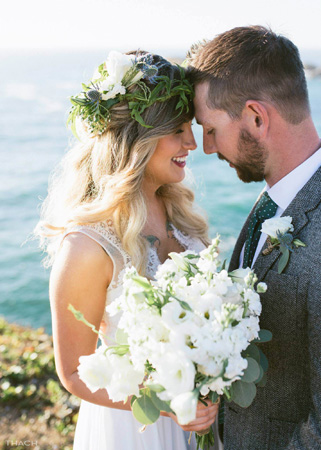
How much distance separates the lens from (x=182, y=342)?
166cm

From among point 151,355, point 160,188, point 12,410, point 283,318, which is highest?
point 151,355

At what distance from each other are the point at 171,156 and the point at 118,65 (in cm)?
66

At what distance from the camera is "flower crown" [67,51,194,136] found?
2.79 metres

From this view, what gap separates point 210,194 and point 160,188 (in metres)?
16.3

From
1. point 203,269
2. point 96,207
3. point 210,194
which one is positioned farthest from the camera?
point 210,194

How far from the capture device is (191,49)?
2963mm

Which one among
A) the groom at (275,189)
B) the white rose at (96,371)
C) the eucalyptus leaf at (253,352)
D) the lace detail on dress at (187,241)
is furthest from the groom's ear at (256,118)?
the white rose at (96,371)

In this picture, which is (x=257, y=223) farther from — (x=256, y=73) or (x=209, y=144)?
(x=256, y=73)

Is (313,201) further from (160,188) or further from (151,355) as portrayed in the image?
(160,188)

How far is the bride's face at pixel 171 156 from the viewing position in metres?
3.01

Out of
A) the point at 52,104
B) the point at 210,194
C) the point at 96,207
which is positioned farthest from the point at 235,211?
the point at 52,104

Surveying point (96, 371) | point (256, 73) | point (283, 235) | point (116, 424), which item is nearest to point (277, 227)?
point (283, 235)

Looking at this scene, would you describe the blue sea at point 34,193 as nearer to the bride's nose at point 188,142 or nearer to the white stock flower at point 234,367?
the bride's nose at point 188,142

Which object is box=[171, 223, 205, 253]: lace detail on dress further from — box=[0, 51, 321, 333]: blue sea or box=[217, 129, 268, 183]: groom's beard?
box=[217, 129, 268, 183]: groom's beard
